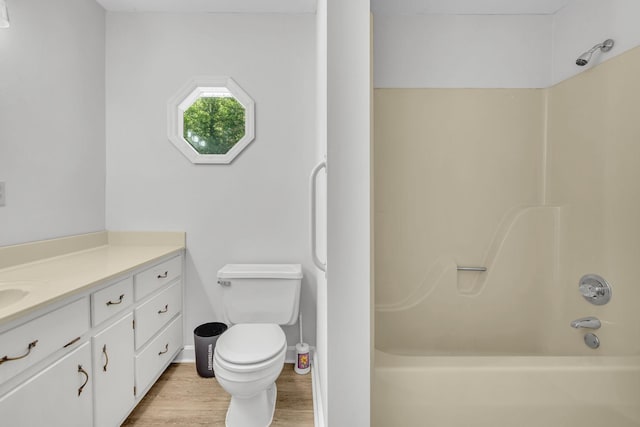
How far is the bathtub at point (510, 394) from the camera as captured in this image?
1024 mm

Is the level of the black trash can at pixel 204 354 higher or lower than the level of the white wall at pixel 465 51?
lower

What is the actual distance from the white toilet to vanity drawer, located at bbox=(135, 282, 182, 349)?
333 millimetres

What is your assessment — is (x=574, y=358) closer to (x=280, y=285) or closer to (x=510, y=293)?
(x=510, y=293)

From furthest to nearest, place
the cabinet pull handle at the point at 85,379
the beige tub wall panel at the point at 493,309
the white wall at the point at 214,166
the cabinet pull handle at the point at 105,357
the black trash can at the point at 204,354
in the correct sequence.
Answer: the white wall at the point at 214,166, the black trash can at the point at 204,354, the beige tub wall panel at the point at 493,309, the cabinet pull handle at the point at 105,357, the cabinet pull handle at the point at 85,379

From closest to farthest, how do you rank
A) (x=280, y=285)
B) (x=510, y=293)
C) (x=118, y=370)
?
(x=118, y=370)
(x=510, y=293)
(x=280, y=285)

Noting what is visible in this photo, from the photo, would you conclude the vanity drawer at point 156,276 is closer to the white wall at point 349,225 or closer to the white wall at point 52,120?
the white wall at point 52,120

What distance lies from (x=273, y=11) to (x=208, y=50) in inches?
19.9

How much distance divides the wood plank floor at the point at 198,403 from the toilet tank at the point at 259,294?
383 mm

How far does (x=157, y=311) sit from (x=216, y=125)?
48.6 inches

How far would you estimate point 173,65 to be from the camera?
2.03 metres

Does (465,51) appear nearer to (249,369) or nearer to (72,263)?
(249,369)

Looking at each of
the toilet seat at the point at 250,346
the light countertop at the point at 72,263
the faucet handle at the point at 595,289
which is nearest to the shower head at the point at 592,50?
the faucet handle at the point at 595,289

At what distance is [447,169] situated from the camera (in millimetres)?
1683

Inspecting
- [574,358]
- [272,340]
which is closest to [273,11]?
[272,340]
